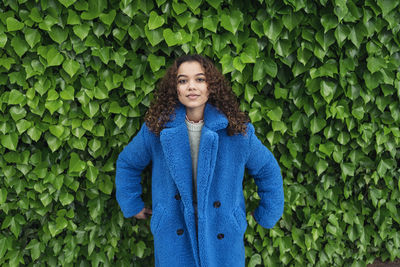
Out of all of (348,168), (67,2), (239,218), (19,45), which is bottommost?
(239,218)

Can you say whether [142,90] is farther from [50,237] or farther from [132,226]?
[50,237]

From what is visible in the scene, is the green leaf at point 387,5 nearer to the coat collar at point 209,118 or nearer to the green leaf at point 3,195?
the coat collar at point 209,118

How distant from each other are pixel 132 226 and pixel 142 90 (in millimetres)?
918

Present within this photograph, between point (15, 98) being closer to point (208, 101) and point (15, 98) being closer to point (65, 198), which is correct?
point (65, 198)

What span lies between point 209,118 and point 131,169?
55cm

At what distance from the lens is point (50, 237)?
7.14 ft

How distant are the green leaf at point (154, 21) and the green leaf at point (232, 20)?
13.9 inches

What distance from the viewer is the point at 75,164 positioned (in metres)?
2.05

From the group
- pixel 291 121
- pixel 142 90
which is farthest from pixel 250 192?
pixel 142 90

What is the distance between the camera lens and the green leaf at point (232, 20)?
6.22 feet

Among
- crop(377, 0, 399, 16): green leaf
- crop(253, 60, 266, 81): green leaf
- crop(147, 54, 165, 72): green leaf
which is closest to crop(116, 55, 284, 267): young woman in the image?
crop(147, 54, 165, 72): green leaf

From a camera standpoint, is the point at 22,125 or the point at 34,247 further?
the point at 34,247

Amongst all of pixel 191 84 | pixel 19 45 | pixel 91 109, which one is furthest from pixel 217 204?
pixel 19 45

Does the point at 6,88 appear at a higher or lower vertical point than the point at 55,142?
higher
